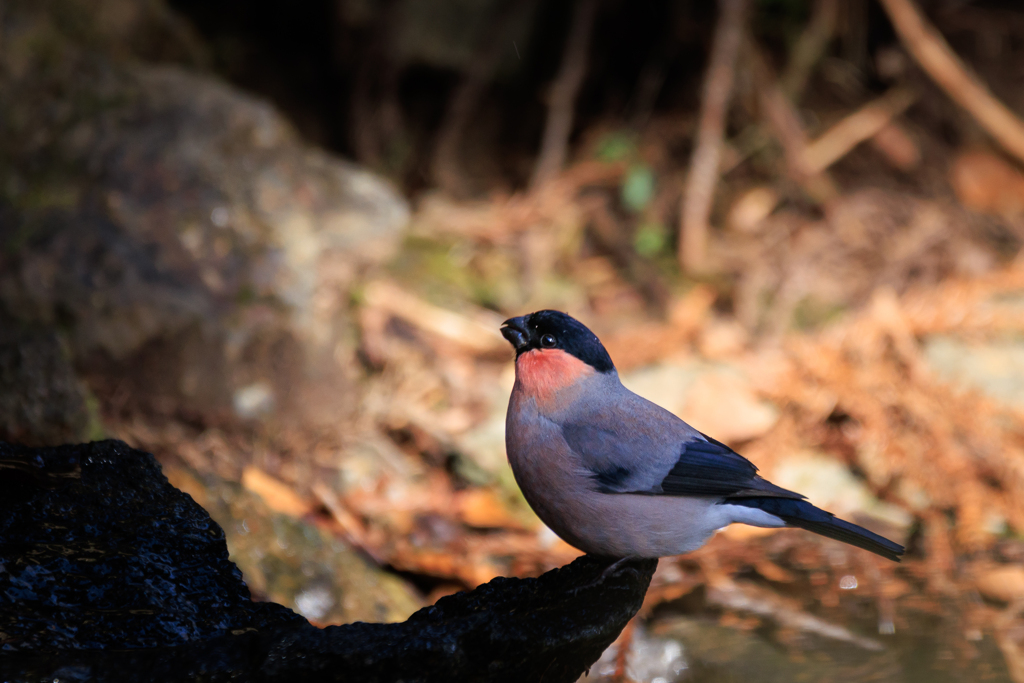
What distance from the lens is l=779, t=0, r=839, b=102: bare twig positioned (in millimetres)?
7957

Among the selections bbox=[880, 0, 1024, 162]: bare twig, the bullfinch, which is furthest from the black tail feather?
bbox=[880, 0, 1024, 162]: bare twig

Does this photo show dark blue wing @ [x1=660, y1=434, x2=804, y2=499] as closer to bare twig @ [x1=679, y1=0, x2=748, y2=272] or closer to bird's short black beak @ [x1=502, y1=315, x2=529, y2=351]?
bird's short black beak @ [x1=502, y1=315, x2=529, y2=351]

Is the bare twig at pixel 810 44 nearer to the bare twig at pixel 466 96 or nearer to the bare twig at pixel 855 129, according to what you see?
the bare twig at pixel 855 129

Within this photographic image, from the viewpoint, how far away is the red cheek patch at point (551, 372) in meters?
2.79

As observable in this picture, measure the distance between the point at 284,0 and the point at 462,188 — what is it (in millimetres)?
2164

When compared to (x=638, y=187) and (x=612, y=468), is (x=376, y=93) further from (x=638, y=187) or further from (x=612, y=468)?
(x=612, y=468)

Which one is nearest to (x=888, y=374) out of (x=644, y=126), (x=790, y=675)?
(x=790, y=675)

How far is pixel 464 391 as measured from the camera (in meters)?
5.50

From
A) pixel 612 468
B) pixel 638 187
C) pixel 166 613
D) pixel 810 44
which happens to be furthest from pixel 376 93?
pixel 166 613

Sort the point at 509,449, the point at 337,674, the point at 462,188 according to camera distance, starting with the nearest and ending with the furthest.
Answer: the point at 337,674 → the point at 509,449 → the point at 462,188

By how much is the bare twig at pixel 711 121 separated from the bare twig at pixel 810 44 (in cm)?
126

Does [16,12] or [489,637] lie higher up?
[16,12]

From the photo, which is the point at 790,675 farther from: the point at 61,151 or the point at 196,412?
the point at 61,151

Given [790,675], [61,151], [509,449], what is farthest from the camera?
[61,151]
